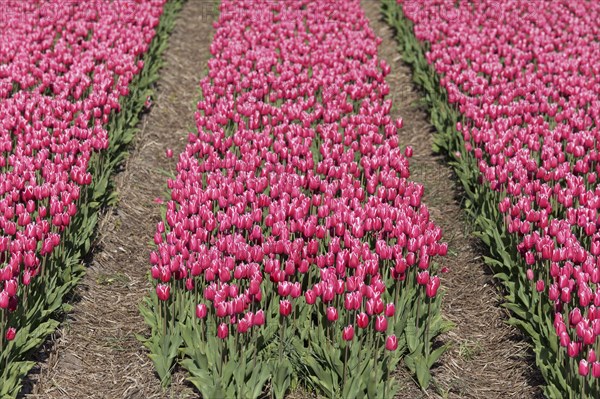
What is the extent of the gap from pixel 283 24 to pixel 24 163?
610 cm

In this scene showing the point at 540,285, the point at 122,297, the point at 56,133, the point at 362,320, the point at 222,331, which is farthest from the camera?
the point at 56,133

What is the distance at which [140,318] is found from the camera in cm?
635

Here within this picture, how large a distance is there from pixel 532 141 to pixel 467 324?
2504 millimetres

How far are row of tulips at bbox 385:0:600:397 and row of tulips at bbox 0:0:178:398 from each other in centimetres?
372

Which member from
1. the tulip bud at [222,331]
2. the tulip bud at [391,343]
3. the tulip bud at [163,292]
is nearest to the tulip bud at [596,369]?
the tulip bud at [391,343]

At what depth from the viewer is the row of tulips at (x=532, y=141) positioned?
18.1 ft

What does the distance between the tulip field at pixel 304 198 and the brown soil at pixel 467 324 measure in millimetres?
95

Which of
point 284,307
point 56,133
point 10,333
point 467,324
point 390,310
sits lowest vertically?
point 467,324

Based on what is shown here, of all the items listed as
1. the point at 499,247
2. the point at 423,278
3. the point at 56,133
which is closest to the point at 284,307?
the point at 423,278

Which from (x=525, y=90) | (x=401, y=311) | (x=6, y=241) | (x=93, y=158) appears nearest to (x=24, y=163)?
(x=93, y=158)

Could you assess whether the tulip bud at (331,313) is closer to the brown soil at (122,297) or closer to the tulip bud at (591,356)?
the brown soil at (122,297)

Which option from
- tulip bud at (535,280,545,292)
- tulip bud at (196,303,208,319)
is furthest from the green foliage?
tulip bud at (196,303,208,319)

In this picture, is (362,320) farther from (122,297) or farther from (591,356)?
(122,297)

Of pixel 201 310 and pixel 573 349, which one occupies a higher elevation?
pixel 201 310
